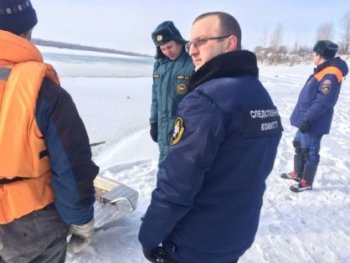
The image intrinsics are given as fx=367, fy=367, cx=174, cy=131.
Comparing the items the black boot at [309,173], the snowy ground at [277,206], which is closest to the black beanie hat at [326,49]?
the black boot at [309,173]

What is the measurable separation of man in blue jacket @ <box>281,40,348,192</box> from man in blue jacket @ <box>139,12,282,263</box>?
2.33 metres

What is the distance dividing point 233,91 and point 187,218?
0.52 m

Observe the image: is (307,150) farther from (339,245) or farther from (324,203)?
(339,245)

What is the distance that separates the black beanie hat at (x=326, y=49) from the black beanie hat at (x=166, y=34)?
62.6 inches

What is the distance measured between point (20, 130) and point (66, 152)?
184 millimetres

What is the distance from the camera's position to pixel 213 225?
142 cm

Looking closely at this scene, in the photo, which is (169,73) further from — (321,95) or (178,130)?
(321,95)

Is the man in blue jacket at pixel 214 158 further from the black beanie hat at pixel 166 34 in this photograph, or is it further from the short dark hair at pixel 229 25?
the black beanie hat at pixel 166 34

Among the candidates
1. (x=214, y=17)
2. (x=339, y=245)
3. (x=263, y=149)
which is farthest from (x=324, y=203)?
(x=214, y=17)

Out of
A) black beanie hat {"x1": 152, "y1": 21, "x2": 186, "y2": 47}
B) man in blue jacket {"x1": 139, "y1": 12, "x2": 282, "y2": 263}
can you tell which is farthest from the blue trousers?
man in blue jacket {"x1": 139, "y1": 12, "x2": 282, "y2": 263}

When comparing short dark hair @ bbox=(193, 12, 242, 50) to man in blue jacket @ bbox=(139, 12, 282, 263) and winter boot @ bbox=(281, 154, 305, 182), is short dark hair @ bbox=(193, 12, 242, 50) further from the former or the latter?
winter boot @ bbox=(281, 154, 305, 182)

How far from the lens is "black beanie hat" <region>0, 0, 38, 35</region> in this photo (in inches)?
56.0

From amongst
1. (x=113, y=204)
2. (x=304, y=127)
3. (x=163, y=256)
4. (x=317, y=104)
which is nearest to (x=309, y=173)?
(x=304, y=127)

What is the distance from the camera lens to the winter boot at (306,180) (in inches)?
153
